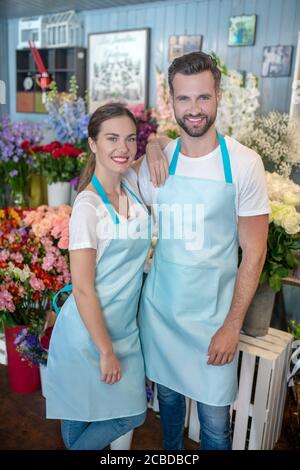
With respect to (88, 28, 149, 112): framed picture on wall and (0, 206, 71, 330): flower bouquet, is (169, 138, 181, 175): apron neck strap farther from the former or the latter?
(88, 28, 149, 112): framed picture on wall

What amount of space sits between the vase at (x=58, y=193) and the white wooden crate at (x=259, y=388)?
42.6 inches

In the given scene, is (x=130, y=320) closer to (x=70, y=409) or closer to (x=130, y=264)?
(x=130, y=264)

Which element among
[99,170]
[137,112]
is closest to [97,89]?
[137,112]

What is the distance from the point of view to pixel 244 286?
1365 millimetres

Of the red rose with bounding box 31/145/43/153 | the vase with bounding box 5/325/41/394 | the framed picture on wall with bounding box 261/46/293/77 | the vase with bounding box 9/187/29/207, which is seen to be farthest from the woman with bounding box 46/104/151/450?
the framed picture on wall with bounding box 261/46/293/77

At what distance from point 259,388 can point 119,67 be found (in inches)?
151

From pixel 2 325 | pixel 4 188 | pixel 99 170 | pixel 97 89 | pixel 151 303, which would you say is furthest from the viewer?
pixel 97 89

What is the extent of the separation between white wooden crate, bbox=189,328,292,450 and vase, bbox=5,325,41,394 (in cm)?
93

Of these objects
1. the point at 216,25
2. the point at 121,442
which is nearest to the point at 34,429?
the point at 121,442

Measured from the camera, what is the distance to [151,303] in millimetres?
1497

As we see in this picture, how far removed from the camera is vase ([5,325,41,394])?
206cm

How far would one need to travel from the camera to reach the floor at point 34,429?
1820 mm

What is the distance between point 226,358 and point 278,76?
298 cm

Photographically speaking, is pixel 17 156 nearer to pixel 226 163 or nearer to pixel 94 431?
pixel 226 163
